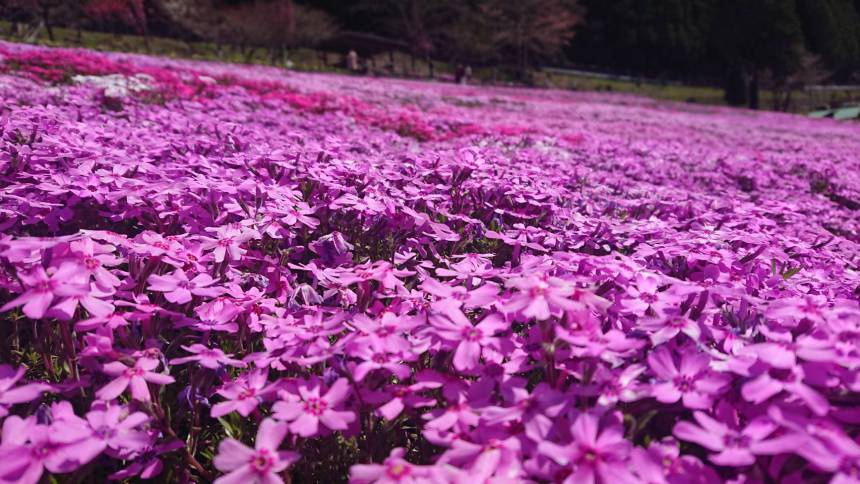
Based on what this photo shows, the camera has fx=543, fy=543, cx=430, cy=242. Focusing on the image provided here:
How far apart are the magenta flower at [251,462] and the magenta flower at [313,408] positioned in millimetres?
77

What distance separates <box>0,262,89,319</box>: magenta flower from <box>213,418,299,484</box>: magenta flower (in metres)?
0.78

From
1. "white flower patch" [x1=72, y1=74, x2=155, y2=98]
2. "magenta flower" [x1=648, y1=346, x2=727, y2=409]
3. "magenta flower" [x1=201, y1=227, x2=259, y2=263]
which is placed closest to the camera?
"magenta flower" [x1=648, y1=346, x2=727, y2=409]

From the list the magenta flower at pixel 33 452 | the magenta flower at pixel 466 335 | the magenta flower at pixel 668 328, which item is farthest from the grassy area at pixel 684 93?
the magenta flower at pixel 33 452

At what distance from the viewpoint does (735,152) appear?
35.4 feet

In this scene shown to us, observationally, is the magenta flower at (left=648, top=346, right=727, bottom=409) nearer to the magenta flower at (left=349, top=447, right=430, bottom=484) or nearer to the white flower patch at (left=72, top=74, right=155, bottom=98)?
the magenta flower at (left=349, top=447, right=430, bottom=484)

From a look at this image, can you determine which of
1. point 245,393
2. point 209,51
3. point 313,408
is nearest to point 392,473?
→ point 313,408

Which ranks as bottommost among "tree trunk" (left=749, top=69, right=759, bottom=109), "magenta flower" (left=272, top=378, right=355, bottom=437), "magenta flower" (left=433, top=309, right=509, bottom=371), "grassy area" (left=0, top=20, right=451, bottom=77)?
"magenta flower" (left=272, top=378, right=355, bottom=437)

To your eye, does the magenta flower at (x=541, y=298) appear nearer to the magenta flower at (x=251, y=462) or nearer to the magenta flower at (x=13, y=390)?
the magenta flower at (x=251, y=462)

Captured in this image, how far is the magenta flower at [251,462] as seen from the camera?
4.50ft

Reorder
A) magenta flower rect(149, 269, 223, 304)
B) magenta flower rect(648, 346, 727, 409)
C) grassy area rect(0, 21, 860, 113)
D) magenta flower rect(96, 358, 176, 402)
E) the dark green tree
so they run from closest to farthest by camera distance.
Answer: magenta flower rect(648, 346, 727, 409) < magenta flower rect(96, 358, 176, 402) < magenta flower rect(149, 269, 223, 304) < the dark green tree < grassy area rect(0, 21, 860, 113)

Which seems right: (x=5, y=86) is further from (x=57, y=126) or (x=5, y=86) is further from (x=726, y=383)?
(x=726, y=383)

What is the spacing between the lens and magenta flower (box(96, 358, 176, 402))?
5.46 feet

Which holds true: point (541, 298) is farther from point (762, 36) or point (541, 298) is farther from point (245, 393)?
point (762, 36)

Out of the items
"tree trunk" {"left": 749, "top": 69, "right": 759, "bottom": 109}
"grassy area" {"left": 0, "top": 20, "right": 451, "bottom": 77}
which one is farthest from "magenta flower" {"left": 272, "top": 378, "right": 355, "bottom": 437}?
"tree trunk" {"left": 749, "top": 69, "right": 759, "bottom": 109}
